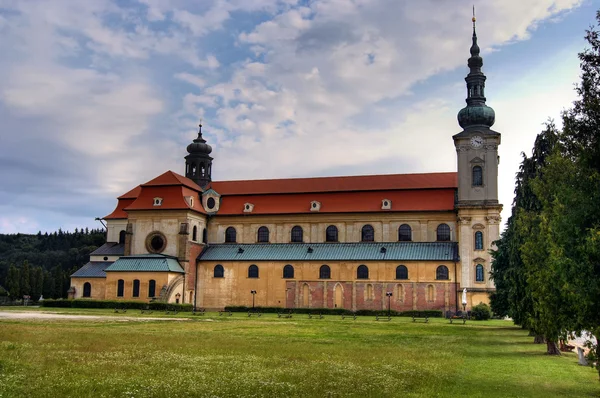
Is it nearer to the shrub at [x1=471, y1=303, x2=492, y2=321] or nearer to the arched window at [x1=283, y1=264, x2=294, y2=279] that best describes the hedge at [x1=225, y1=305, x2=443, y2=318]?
the shrub at [x1=471, y1=303, x2=492, y2=321]

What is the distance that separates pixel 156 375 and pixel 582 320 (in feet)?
40.1

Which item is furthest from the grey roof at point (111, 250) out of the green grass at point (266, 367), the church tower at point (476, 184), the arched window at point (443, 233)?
the green grass at point (266, 367)

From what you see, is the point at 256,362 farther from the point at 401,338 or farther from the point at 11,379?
the point at 401,338

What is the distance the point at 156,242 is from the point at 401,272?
98.2 ft

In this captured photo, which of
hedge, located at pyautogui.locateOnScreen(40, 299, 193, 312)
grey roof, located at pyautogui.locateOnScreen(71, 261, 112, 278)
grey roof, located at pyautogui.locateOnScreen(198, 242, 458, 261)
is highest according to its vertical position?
grey roof, located at pyautogui.locateOnScreen(198, 242, 458, 261)

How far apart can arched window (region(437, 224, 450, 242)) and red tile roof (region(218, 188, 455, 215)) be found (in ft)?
7.32

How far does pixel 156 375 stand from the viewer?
60.0 ft

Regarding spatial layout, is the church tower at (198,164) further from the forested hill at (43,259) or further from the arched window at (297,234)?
the forested hill at (43,259)

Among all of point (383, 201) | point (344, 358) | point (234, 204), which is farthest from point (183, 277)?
point (344, 358)

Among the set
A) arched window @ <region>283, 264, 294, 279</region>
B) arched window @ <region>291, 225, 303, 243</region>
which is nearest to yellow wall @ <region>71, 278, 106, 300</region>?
arched window @ <region>283, 264, 294, 279</region>

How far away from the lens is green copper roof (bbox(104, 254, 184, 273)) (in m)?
70.9

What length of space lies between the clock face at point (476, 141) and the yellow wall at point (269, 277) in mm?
14098

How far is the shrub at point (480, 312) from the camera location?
62406mm

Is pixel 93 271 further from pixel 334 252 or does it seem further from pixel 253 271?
pixel 334 252
